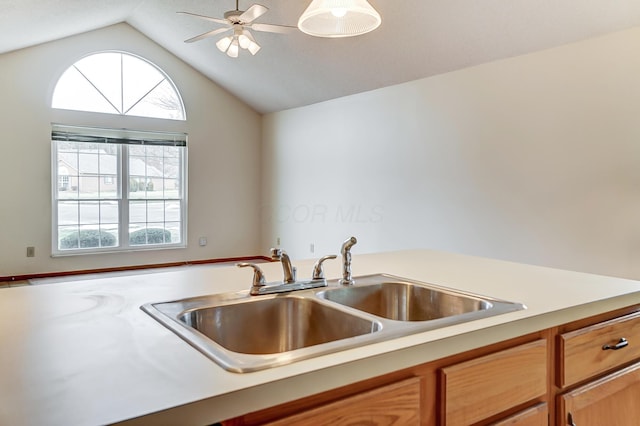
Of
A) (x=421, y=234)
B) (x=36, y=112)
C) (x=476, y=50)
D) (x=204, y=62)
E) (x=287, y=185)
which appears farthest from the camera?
(x=287, y=185)

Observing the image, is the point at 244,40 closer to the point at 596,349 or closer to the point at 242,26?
the point at 242,26

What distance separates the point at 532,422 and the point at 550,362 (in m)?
0.17

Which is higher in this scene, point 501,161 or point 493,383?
point 501,161

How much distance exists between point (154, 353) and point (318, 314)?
57 cm

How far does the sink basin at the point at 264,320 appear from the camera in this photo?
1.23m

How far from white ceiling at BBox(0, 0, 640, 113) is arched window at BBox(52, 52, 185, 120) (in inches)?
17.6

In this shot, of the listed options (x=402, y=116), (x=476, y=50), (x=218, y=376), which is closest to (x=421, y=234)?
(x=402, y=116)

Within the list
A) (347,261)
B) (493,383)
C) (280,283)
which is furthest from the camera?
(347,261)

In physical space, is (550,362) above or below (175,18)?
below

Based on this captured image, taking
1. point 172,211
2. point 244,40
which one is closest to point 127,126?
point 172,211

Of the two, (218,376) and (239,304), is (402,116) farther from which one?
(218,376)

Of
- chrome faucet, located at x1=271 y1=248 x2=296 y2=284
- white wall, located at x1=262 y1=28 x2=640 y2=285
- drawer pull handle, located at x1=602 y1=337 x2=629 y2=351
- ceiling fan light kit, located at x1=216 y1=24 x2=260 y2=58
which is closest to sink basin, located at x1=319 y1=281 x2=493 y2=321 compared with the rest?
chrome faucet, located at x1=271 y1=248 x2=296 y2=284

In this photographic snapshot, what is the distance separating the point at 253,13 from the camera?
3.26 metres

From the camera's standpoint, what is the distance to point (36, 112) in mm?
5902
